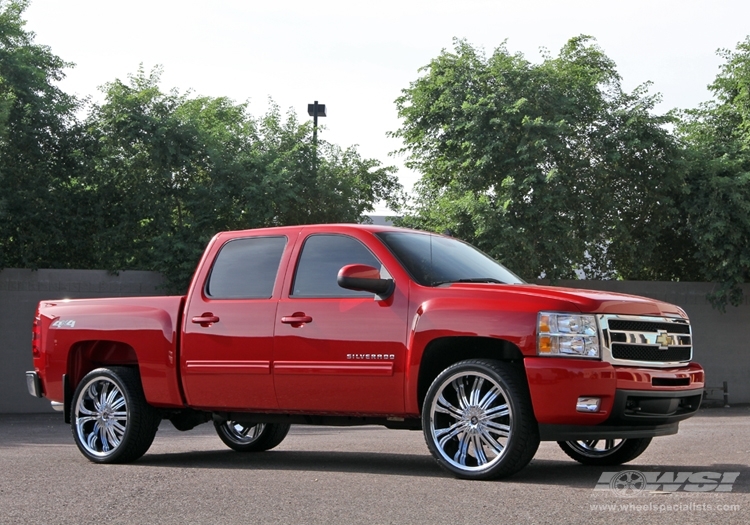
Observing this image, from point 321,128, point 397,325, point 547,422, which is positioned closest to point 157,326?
point 397,325

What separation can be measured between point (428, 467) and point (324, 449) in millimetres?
2511

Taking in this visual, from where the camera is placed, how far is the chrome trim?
307 inches

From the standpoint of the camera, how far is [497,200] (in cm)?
2333

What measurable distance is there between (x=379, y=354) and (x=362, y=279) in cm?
60

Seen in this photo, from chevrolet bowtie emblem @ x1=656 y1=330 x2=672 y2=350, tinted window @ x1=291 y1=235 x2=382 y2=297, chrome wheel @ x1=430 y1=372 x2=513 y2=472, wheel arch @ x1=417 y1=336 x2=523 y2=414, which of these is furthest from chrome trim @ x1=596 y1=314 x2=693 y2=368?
tinted window @ x1=291 y1=235 x2=382 y2=297

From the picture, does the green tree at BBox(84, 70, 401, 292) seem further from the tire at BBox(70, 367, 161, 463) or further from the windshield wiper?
the windshield wiper

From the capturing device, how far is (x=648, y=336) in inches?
319

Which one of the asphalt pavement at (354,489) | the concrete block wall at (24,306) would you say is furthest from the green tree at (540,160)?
the asphalt pavement at (354,489)

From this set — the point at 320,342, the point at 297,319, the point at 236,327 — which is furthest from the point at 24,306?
the point at 320,342

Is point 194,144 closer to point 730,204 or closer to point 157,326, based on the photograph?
point 730,204

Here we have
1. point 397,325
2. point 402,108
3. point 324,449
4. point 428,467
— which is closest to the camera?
point 397,325

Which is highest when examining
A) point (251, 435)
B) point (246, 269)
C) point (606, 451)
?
point (246, 269)

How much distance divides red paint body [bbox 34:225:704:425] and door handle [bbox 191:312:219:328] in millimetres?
15

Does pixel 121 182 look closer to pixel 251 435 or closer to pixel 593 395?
pixel 251 435
